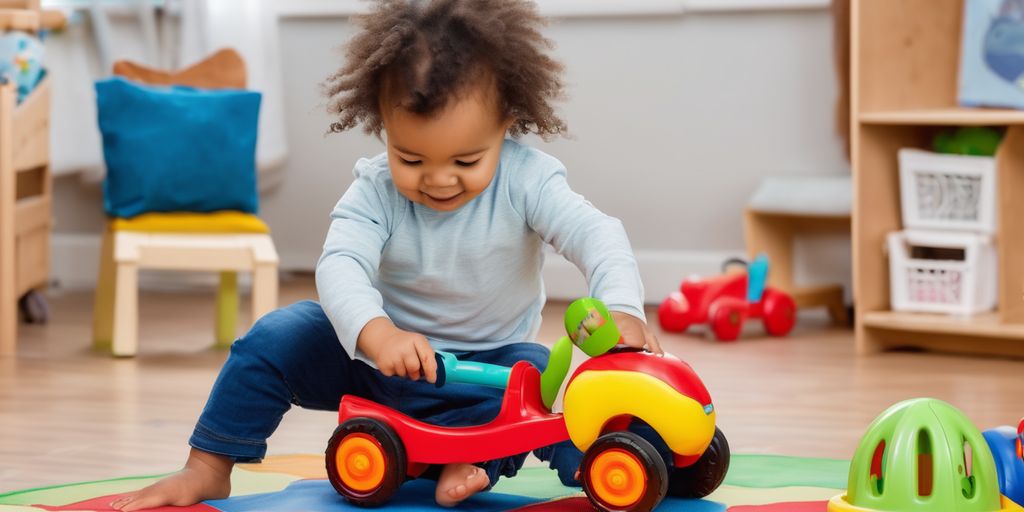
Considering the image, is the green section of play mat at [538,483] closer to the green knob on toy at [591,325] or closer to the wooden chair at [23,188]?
the green knob on toy at [591,325]

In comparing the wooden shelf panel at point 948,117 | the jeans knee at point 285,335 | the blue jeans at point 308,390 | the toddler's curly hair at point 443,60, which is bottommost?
the blue jeans at point 308,390

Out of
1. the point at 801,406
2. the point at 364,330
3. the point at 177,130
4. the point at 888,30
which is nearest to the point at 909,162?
the point at 888,30

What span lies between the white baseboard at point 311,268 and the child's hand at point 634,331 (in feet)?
5.62

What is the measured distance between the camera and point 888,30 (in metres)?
2.29

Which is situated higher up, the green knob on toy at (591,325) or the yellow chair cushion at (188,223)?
the yellow chair cushion at (188,223)

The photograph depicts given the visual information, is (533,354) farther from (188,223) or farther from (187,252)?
(188,223)

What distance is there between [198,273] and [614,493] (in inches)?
90.9

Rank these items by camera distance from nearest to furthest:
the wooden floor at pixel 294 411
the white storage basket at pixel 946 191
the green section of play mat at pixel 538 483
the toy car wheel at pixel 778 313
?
the green section of play mat at pixel 538 483 → the wooden floor at pixel 294 411 → the white storage basket at pixel 946 191 → the toy car wheel at pixel 778 313

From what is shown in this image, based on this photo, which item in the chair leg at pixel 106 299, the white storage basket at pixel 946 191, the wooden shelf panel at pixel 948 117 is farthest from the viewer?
the chair leg at pixel 106 299

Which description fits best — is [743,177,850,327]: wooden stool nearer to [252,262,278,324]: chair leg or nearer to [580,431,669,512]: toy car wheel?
[252,262,278,324]: chair leg

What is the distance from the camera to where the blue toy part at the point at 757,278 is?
2.46m

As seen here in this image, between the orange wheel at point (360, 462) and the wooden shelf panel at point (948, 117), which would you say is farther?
the wooden shelf panel at point (948, 117)

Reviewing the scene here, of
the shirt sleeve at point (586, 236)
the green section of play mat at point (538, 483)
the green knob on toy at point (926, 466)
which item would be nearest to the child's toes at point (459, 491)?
the green section of play mat at point (538, 483)

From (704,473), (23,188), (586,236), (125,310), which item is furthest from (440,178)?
(23,188)
